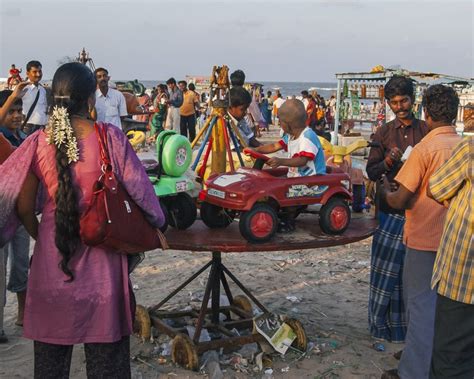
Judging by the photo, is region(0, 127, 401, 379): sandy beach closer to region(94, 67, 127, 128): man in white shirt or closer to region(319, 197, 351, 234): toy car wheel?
region(319, 197, 351, 234): toy car wheel

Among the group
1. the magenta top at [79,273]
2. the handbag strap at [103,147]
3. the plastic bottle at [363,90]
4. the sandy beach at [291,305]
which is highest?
the plastic bottle at [363,90]

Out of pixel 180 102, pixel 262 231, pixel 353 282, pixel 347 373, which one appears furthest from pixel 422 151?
pixel 180 102

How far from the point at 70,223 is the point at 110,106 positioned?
5090 mm

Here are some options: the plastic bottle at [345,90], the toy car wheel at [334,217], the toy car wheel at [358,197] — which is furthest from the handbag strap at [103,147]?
the plastic bottle at [345,90]

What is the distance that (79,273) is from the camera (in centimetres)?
256

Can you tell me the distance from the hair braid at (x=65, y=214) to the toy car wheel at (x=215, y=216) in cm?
137

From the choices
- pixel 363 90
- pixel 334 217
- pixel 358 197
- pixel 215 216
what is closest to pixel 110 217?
pixel 215 216

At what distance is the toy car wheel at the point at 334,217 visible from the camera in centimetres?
368

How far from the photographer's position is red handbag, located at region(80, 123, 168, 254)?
246 centimetres

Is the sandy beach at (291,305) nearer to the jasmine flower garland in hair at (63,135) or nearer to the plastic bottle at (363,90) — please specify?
the jasmine flower garland in hair at (63,135)

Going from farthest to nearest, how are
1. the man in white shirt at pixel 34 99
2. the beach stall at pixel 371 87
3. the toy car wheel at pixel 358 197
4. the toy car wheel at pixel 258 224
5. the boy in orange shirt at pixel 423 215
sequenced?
the beach stall at pixel 371 87
the man in white shirt at pixel 34 99
the toy car wheel at pixel 358 197
the toy car wheel at pixel 258 224
the boy in orange shirt at pixel 423 215

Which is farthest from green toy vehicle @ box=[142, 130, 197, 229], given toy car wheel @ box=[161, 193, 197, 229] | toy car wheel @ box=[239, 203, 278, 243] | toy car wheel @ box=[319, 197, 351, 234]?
toy car wheel @ box=[319, 197, 351, 234]

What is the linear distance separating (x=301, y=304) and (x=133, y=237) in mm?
2958

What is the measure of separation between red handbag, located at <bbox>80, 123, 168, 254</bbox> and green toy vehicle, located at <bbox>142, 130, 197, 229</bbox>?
113cm
